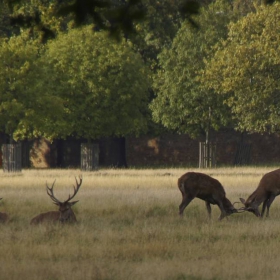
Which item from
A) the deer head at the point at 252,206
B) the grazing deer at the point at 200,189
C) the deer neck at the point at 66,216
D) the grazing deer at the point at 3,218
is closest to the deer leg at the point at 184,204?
the grazing deer at the point at 200,189

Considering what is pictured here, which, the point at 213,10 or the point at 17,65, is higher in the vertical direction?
the point at 213,10

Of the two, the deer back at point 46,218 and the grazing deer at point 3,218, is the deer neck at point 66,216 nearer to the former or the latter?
the deer back at point 46,218

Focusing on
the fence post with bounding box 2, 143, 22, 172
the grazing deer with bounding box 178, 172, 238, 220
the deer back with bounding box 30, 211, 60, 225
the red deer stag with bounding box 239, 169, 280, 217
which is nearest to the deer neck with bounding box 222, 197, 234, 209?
the grazing deer with bounding box 178, 172, 238, 220

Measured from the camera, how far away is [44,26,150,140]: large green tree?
4672 centimetres

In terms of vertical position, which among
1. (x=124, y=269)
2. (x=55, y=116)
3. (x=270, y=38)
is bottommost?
(x=124, y=269)

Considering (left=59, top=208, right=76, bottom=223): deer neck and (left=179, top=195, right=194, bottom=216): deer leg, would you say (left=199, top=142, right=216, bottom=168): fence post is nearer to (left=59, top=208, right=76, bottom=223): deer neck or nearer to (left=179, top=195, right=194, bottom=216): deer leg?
(left=179, top=195, right=194, bottom=216): deer leg

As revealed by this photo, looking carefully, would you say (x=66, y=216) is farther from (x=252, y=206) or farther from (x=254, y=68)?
(x=254, y=68)

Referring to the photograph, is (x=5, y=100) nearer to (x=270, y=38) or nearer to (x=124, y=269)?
(x=270, y=38)

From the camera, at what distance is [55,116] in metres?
42.8

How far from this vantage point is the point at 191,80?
1916 inches

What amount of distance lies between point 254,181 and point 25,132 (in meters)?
13.3

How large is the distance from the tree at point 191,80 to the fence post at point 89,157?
398 centimetres

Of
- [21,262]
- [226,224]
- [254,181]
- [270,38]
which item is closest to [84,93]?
[270,38]

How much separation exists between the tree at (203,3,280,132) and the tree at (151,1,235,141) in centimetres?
408
